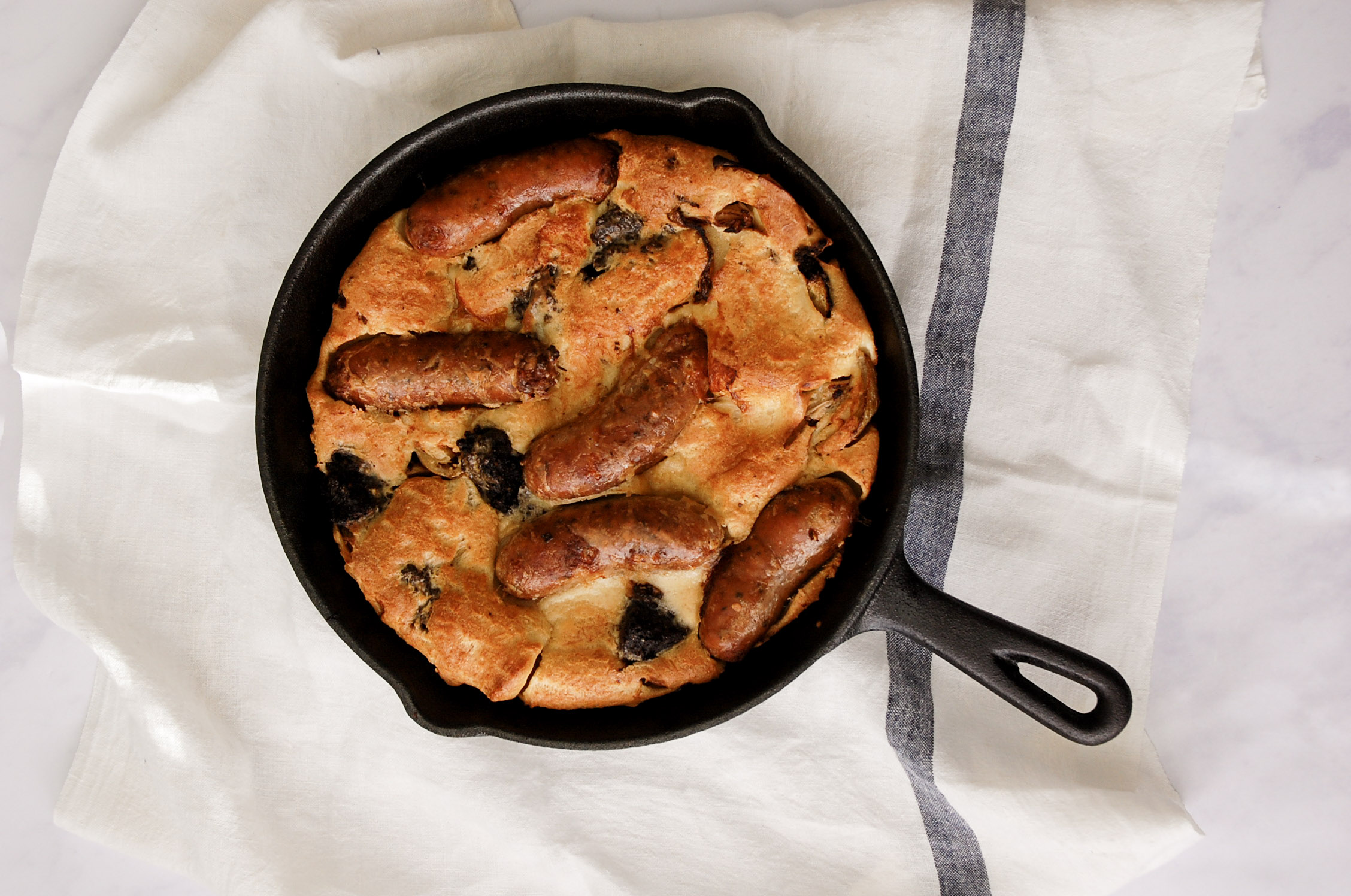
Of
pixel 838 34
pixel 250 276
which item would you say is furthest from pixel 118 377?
pixel 838 34

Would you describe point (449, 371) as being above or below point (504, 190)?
below

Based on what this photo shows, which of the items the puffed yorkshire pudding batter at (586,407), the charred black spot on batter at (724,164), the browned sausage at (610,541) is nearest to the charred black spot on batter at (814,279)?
the puffed yorkshire pudding batter at (586,407)

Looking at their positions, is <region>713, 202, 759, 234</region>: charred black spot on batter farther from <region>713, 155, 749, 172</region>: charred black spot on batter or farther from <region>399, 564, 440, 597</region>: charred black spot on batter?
<region>399, 564, 440, 597</region>: charred black spot on batter

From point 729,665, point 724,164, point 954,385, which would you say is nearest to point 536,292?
point 724,164

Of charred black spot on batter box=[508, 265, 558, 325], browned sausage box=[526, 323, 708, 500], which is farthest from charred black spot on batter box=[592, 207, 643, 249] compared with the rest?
browned sausage box=[526, 323, 708, 500]

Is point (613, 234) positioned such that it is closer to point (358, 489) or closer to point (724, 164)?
point (724, 164)
